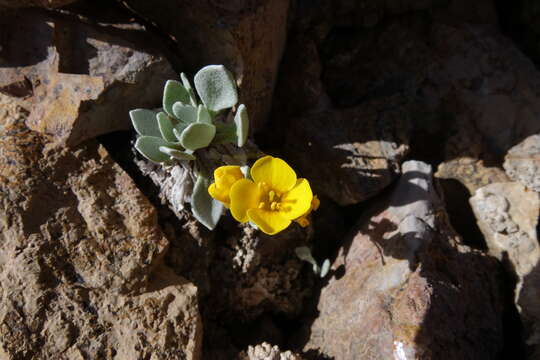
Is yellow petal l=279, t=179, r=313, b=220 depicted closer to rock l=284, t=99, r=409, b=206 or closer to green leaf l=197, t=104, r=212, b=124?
green leaf l=197, t=104, r=212, b=124

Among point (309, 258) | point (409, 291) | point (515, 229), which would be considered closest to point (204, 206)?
point (309, 258)

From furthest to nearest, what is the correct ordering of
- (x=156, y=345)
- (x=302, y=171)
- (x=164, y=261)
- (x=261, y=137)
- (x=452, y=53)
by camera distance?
(x=452, y=53)
(x=261, y=137)
(x=302, y=171)
(x=164, y=261)
(x=156, y=345)

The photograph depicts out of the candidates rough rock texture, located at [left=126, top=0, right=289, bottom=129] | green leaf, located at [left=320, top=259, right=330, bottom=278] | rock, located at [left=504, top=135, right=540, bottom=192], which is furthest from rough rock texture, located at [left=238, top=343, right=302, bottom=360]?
rock, located at [left=504, top=135, right=540, bottom=192]

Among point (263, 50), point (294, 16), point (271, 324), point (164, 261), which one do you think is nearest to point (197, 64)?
point (263, 50)

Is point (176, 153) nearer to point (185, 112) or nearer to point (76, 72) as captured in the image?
point (185, 112)

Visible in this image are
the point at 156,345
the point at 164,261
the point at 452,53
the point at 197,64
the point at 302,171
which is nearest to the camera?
the point at 156,345

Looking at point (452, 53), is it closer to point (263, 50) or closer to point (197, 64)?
point (263, 50)

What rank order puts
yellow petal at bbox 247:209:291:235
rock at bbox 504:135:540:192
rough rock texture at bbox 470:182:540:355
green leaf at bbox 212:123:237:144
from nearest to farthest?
yellow petal at bbox 247:209:291:235
green leaf at bbox 212:123:237:144
rough rock texture at bbox 470:182:540:355
rock at bbox 504:135:540:192

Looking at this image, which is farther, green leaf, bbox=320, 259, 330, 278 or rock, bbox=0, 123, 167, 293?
green leaf, bbox=320, 259, 330, 278
